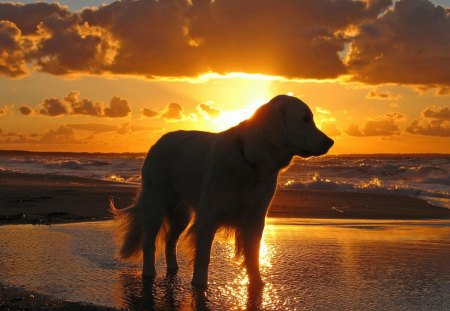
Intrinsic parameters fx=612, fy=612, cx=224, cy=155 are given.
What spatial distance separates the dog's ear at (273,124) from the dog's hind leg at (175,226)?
1894mm

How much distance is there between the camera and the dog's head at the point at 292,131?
5.11 metres

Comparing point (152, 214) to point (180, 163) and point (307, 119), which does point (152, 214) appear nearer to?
point (180, 163)

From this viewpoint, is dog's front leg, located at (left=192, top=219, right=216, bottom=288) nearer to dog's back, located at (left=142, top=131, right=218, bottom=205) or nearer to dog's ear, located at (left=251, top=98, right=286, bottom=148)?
dog's back, located at (left=142, top=131, right=218, bottom=205)

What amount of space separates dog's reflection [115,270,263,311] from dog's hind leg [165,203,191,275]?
0.66 m

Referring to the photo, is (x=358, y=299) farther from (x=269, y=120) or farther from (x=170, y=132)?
(x=170, y=132)

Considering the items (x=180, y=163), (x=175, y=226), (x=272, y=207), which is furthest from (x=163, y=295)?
(x=272, y=207)

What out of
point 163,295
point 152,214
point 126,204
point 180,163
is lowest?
point 163,295

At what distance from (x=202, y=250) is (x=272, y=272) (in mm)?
947

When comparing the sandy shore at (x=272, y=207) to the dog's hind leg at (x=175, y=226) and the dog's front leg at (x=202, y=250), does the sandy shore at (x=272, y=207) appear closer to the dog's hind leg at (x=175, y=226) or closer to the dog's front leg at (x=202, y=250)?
the dog's hind leg at (x=175, y=226)

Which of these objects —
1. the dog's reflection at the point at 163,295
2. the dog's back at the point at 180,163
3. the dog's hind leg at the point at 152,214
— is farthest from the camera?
the dog's hind leg at the point at 152,214

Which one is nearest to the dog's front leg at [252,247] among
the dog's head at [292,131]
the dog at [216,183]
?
the dog at [216,183]

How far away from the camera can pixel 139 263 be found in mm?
6938

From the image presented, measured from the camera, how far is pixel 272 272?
6176mm

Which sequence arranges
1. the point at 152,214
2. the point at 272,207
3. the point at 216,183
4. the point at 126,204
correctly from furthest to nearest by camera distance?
the point at 126,204
the point at 272,207
the point at 152,214
the point at 216,183
